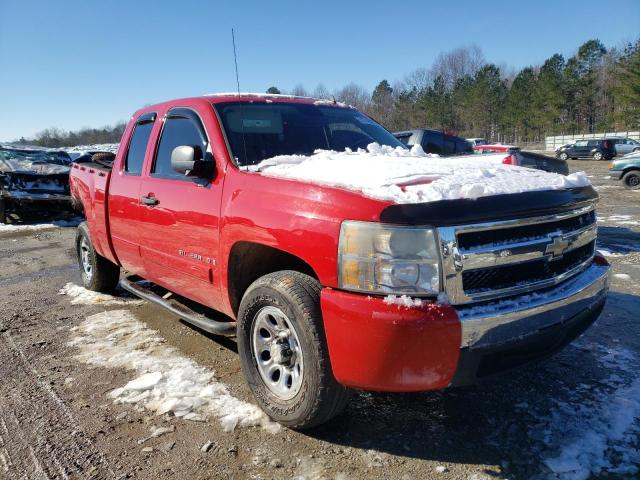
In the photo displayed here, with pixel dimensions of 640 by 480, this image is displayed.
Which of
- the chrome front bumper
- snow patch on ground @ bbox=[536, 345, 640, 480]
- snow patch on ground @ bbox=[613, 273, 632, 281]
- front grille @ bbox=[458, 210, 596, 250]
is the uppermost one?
front grille @ bbox=[458, 210, 596, 250]

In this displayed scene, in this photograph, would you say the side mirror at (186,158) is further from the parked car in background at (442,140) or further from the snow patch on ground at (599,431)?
the parked car in background at (442,140)

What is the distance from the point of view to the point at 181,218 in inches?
129

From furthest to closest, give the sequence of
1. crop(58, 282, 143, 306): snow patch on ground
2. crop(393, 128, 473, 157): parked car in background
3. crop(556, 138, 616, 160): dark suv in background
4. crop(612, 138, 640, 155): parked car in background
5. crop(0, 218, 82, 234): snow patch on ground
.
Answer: crop(556, 138, 616, 160): dark suv in background, crop(612, 138, 640, 155): parked car in background, crop(0, 218, 82, 234): snow patch on ground, crop(393, 128, 473, 157): parked car in background, crop(58, 282, 143, 306): snow patch on ground

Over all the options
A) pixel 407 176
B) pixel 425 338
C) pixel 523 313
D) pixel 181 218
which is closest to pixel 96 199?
pixel 181 218

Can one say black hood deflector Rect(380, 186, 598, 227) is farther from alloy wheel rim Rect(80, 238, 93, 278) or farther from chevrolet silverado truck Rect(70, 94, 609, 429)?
alloy wheel rim Rect(80, 238, 93, 278)

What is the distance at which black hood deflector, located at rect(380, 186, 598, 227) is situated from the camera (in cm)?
208

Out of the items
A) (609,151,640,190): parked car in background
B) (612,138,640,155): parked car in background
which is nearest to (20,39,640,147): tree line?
(612,138,640,155): parked car in background

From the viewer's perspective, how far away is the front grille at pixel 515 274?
7.16ft

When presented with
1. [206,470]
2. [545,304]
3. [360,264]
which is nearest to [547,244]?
[545,304]

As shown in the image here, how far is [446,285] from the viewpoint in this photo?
2094mm

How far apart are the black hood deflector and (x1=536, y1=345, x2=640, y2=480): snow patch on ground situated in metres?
1.16

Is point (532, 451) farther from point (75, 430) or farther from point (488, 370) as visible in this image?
point (75, 430)

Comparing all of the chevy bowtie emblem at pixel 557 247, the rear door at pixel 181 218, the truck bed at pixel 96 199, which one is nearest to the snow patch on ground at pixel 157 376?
the rear door at pixel 181 218

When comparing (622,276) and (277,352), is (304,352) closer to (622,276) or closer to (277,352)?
(277,352)
